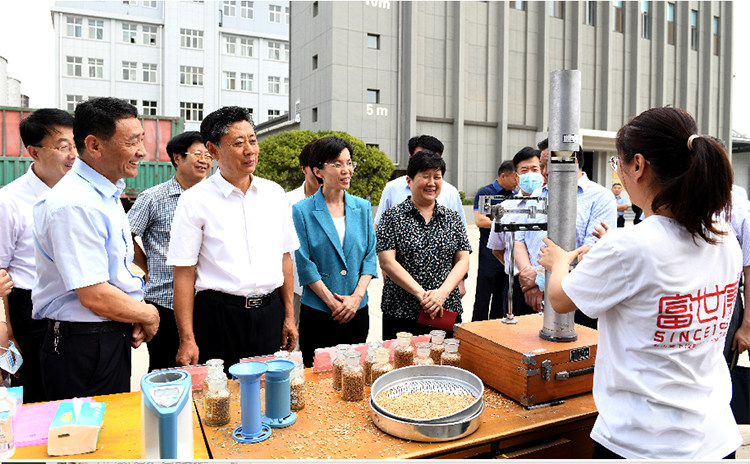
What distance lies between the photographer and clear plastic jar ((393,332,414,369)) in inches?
75.8

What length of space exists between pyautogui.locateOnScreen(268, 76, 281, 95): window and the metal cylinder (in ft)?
121

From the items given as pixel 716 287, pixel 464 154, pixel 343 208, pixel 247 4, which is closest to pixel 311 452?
pixel 716 287

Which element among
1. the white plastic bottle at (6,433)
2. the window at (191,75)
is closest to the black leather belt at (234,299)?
the white plastic bottle at (6,433)

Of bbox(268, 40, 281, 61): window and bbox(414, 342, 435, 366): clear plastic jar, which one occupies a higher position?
bbox(268, 40, 281, 61): window

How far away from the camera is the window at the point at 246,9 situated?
35.2 meters

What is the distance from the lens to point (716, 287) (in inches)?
50.3

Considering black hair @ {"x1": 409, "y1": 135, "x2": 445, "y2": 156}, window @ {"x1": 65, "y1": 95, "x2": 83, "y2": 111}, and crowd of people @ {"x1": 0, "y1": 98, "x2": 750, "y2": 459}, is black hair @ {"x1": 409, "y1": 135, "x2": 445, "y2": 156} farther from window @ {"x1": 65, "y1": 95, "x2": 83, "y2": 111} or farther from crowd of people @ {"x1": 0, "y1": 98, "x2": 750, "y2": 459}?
window @ {"x1": 65, "y1": 95, "x2": 83, "y2": 111}

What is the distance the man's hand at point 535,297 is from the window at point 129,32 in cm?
3550

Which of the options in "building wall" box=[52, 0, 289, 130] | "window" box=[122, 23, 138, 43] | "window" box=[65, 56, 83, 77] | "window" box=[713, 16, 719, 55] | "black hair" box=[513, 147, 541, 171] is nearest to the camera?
"black hair" box=[513, 147, 541, 171]

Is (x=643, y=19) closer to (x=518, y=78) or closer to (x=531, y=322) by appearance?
(x=518, y=78)

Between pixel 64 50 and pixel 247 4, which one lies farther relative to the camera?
pixel 247 4

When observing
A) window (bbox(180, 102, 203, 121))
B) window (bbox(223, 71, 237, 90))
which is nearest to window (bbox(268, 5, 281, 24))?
window (bbox(223, 71, 237, 90))

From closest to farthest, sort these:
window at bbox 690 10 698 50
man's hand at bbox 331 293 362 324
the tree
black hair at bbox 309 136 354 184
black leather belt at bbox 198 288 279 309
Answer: black leather belt at bbox 198 288 279 309 → man's hand at bbox 331 293 362 324 → black hair at bbox 309 136 354 184 → the tree → window at bbox 690 10 698 50

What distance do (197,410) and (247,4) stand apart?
38.1 m
